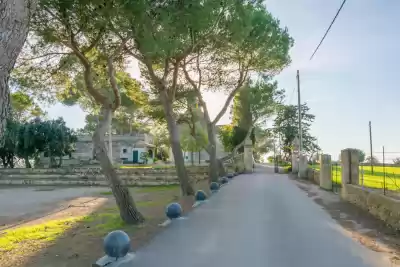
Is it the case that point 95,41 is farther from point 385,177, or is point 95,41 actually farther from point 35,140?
point 35,140

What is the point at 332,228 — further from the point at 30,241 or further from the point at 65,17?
the point at 65,17

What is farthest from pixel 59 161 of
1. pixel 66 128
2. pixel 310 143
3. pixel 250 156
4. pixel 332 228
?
pixel 310 143

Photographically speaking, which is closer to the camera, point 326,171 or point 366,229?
point 366,229

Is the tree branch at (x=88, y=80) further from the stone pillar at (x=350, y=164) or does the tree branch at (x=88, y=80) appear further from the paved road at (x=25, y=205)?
the stone pillar at (x=350, y=164)

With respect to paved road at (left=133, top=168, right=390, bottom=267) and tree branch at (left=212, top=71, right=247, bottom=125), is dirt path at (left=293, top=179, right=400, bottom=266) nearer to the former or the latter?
paved road at (left=133, top=168, right=390, bottom=267)

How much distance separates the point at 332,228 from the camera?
8109 mm

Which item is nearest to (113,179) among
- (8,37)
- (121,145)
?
(8,37)

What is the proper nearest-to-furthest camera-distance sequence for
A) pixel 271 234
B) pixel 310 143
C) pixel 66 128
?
pixel 271 234, pixel 66 128, pixel 310 143

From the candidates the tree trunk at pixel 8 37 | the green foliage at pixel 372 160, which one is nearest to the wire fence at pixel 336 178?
the green foliage at pixel 372 160

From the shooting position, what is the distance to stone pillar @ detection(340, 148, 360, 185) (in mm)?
11867

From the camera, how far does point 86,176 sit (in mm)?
24391

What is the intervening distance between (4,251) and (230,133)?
3198cm

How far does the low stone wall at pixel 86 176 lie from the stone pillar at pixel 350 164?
459 inches

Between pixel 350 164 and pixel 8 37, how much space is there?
10.2 metres
